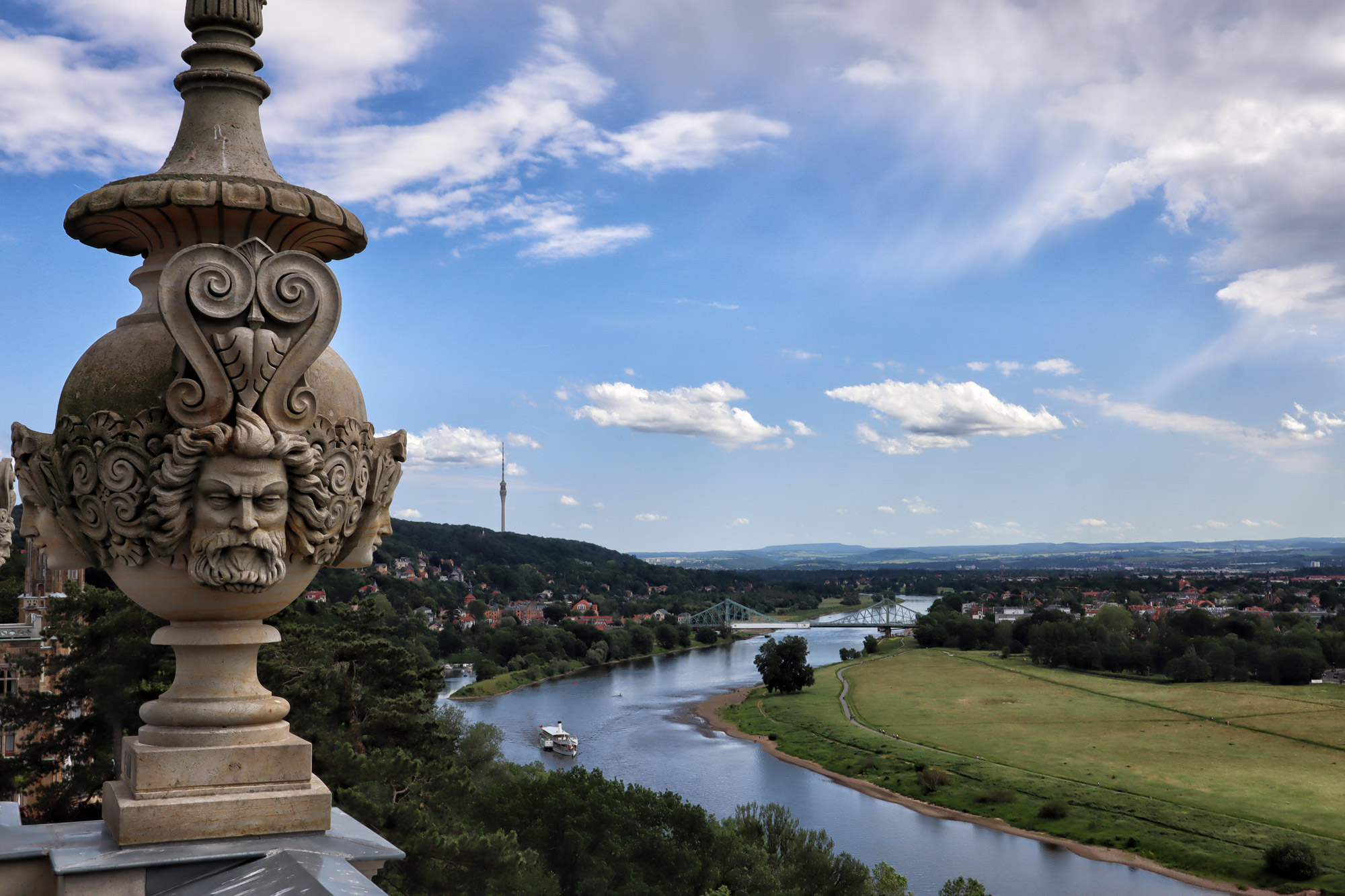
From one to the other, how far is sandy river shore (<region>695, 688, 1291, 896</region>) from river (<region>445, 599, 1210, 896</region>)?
479mm

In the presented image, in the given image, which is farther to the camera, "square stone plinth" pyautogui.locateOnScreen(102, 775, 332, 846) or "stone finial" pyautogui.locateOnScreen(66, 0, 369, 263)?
"stone finial" pyautogui.locateOnScreen(66, 0, 369, 263)

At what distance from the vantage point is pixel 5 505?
883cm

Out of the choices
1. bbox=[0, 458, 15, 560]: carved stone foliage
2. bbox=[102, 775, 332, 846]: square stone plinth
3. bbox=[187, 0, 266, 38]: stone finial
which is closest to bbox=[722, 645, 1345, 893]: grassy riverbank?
bbox=[0, 458, 15, 560]: carved stone foliage

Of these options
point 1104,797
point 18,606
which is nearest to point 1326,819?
point 1104,797

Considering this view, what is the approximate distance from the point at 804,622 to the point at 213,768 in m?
131

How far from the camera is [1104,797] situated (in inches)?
1690

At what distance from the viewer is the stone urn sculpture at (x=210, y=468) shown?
11.8ft

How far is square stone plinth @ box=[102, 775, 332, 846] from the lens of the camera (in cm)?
352

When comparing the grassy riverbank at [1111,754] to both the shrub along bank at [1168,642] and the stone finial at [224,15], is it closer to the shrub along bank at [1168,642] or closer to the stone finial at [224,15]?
the shrub along bank at [1168,642]

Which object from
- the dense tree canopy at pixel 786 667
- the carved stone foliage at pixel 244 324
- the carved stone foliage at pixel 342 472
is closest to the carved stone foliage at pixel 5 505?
the carved stone foliage at pixel 342 472

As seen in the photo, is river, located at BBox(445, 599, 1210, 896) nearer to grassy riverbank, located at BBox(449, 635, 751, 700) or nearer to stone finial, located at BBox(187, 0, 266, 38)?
grassy riverbank, located at BBox(449, 635, 751, 700)

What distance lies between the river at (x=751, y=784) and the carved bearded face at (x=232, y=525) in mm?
31176

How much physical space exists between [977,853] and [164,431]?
122ft

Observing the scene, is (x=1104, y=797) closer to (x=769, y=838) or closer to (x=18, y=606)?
(x=769, y=838)
